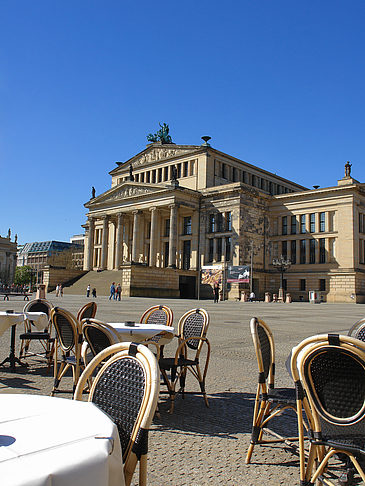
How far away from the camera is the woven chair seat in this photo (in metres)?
4.23

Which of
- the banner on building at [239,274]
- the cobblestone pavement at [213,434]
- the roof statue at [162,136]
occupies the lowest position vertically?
the cobblestone pavement at [213,434]

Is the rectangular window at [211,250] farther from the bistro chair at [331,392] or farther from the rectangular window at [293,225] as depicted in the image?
the bistro chair at [331,392]

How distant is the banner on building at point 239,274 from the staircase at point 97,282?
13.4m

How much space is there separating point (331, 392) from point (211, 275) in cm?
5079

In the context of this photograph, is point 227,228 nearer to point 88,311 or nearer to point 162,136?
point 162,136

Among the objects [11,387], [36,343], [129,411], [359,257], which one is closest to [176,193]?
[359,257]

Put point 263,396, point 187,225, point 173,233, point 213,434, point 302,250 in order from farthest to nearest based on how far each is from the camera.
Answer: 1. point 187,225
2. point 302,250
3. point 173,233
4. point 213,434
5. point 263,396

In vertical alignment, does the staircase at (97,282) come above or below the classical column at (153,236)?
below

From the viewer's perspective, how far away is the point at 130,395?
9.12 ft

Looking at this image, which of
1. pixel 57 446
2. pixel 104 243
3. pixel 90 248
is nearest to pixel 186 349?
pixel 57 446

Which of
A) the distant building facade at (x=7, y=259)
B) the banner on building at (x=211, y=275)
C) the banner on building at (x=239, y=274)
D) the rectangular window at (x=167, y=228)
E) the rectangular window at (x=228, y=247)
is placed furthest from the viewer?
the distant building facade at (x=7, y=259)

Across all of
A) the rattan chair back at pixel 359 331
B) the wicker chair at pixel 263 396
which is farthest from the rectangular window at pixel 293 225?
the wicker chair at pixel 263 396

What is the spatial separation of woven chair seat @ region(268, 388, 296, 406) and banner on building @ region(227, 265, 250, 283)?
44.9 m

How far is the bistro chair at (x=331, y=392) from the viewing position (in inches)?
126
